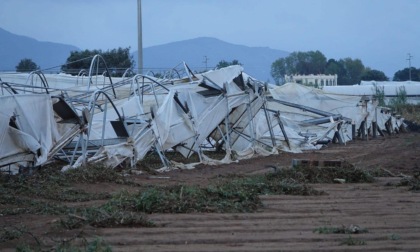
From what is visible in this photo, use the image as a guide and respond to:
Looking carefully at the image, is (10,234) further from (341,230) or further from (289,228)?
(341,230)

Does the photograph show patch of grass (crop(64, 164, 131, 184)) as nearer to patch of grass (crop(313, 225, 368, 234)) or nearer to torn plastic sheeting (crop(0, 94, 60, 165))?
torn plastic sheeting (crop(0, 94, 60, 165))

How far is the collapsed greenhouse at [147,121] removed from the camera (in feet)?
53.2

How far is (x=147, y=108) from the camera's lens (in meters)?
23.4

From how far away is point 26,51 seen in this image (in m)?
100

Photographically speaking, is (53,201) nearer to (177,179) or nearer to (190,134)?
(177,179)

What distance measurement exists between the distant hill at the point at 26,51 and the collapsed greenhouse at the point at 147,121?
1694 inches

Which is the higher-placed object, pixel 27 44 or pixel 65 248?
pixel 27 44

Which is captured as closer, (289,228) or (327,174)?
(289,228)

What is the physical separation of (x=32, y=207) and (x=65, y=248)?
377cm

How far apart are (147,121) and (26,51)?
84.8 m

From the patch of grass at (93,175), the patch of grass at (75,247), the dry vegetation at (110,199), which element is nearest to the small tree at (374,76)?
the dry vegetation at (110,199)

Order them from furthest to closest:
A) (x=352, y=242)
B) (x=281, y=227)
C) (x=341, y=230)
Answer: (x=281, y=227)
(x=341, y=230)
(x=352, y=242)

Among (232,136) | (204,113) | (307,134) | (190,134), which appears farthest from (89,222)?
(307,134)

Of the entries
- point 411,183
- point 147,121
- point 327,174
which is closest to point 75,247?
point 411,183
